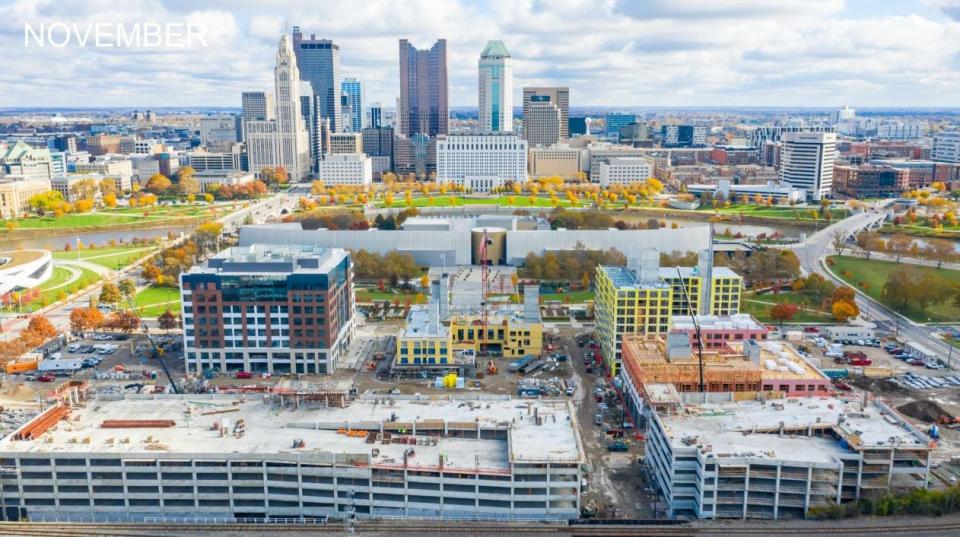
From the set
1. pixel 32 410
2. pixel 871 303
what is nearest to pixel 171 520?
pixel 32 410

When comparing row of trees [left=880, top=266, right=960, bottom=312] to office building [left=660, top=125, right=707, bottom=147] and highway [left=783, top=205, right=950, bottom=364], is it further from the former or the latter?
office building [left=660, top=125, right=707, bottom=147]

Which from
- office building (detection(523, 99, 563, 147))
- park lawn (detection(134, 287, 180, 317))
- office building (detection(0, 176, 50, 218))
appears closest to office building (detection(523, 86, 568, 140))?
office building (detection(523, 99, 563, 147))

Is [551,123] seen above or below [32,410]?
above

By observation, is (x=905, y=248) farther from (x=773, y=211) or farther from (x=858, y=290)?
(x=773, y=211)

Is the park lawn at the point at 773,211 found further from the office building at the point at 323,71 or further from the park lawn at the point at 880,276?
the office building at the point at 323,71

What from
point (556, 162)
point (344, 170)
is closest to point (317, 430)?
point (344, 170)

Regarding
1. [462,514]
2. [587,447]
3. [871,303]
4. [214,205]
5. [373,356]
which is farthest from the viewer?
[214,205]

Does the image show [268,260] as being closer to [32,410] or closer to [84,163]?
[32,410]

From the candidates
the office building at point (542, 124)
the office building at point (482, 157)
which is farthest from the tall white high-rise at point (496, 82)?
the office building at point (482, 157)
